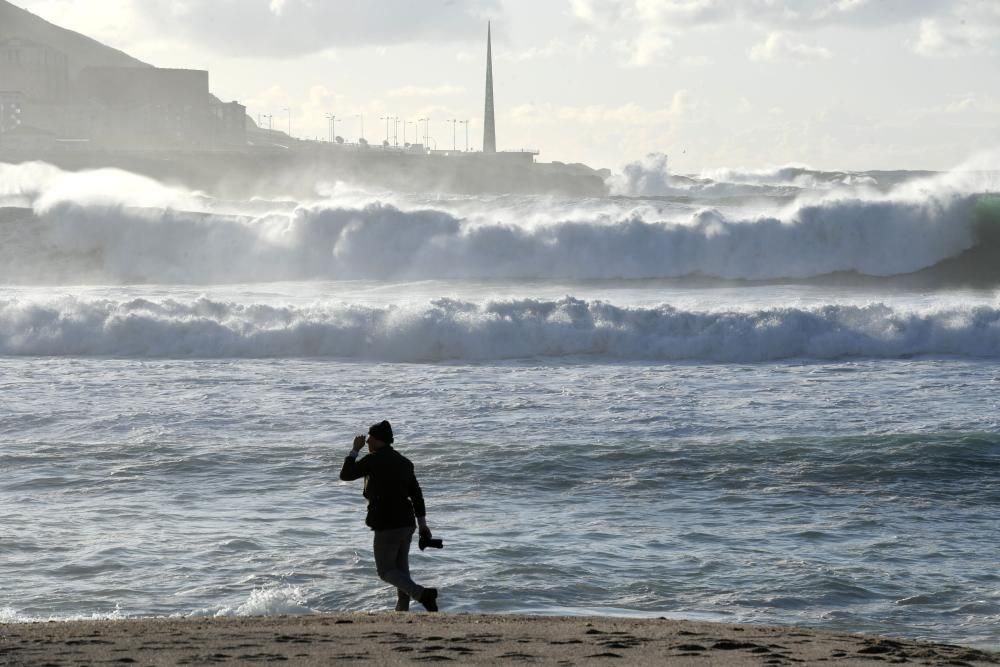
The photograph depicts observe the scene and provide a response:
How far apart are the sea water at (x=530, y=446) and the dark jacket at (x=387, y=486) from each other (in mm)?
1148

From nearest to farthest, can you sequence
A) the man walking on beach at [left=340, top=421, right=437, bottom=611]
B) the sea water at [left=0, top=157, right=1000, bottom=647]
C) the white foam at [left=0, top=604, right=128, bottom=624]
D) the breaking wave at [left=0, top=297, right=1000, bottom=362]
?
the man walking on beach at [left=340, top=421, right=437, bottom=611] < the white foam at [left=0, top=604, right=128, bottom=624] < the sea water at [left=0, top=157, right=1000, bottom=647] < the breaking wave at [left=0, top=297, right=1000, bottom=362]

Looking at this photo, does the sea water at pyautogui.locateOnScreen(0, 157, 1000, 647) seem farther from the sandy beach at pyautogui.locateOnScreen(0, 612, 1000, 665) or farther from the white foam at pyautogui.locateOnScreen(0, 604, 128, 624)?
the sandy beach at pyautogui.locateOnScreen(0, 612, 1000, 665)

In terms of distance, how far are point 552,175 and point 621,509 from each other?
377 feet

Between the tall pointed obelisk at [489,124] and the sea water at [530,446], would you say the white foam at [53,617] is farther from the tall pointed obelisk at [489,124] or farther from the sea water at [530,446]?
the tall pointed obelisk at [489,124]

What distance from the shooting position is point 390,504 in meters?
8.00

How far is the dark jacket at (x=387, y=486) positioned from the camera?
7.95m

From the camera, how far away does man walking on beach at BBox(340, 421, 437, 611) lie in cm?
793

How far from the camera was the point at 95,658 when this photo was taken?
21.4ft

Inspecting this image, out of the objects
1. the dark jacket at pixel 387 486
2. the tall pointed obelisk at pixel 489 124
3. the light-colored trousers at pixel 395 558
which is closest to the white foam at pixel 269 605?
the light-colored trousers at pixel 395 558

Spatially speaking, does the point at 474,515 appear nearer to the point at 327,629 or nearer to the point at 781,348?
the point at 327,629

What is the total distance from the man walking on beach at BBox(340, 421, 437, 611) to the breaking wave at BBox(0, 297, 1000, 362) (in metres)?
14.2

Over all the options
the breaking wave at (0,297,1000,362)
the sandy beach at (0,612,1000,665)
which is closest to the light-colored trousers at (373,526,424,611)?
the sandy beach at (0,612,1000,665)

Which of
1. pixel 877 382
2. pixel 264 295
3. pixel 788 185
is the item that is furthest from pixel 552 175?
pixel 877 382

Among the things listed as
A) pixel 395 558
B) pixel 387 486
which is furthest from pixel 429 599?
pixel 387 486
